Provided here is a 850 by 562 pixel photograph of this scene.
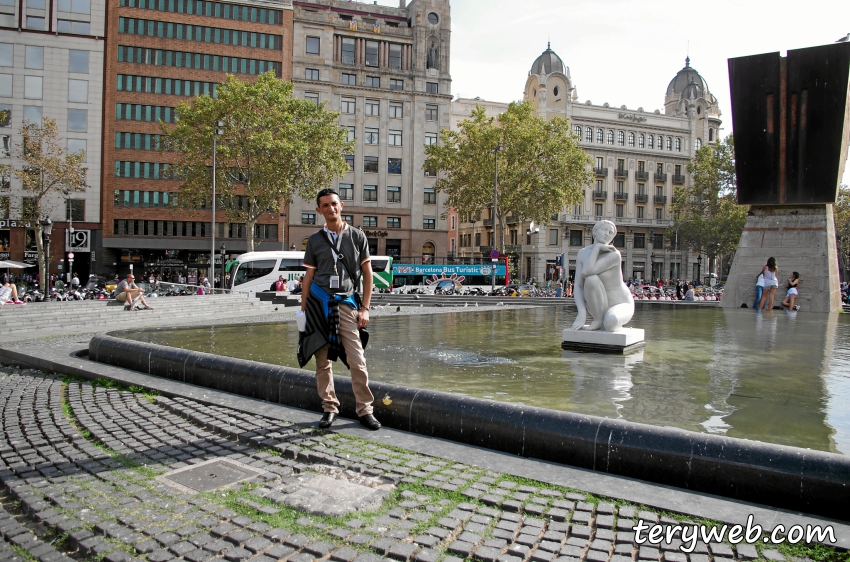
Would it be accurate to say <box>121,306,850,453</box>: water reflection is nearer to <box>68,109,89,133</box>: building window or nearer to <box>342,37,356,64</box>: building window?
<box>68,109,89,133</box>: building window

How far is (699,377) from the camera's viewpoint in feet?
22.6

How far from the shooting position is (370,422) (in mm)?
4945

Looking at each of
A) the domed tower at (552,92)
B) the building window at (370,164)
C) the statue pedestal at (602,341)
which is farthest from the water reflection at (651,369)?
the domed tower at (552,92)

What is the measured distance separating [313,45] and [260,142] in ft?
72.3

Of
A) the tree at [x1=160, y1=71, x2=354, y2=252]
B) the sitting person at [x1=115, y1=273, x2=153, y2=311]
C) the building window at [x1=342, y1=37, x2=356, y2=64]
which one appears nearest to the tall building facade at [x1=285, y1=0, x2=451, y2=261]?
the building window at [x1=342, y1=37, x2=356, y2=64]

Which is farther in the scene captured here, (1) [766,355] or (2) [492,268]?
(2) [492,268]

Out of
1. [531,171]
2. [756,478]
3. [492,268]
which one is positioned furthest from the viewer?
[531,171]

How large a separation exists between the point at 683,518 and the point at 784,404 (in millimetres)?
2951

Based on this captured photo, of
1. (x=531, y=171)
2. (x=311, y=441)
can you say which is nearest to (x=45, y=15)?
(x=531, y=171)

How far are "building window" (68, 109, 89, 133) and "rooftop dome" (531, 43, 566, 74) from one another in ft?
152

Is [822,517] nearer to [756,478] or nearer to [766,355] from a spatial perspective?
[756,478]

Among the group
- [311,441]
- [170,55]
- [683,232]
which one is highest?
[170,55]

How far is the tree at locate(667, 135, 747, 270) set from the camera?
5875 cm

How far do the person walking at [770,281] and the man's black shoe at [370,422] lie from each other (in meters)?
17.6
